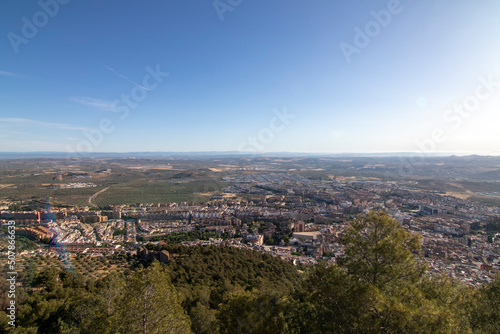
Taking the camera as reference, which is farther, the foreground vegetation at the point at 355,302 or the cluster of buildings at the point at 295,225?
the cluster of buildings at the point at 295,225

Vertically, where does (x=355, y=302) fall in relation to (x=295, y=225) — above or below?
above

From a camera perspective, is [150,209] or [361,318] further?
[150,209]

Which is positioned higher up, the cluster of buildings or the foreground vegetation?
the foreground vegetation

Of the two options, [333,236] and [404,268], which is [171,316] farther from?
[333,236]

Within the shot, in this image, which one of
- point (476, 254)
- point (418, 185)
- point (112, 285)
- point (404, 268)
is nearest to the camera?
point (404, 268)

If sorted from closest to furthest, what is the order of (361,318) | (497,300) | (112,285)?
(361,318), (497,300), (112,285)

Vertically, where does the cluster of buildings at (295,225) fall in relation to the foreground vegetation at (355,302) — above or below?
below

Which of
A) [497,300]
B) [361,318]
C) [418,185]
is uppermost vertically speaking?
[361,318]

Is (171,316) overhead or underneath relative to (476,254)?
overhead

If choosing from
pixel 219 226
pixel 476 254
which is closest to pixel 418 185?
pixel 476 254

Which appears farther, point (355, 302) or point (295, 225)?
point (295, 225)

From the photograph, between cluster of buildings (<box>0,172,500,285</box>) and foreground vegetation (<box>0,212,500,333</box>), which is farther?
cluster of buildings (<box>0,172,500,285</box>)
